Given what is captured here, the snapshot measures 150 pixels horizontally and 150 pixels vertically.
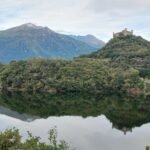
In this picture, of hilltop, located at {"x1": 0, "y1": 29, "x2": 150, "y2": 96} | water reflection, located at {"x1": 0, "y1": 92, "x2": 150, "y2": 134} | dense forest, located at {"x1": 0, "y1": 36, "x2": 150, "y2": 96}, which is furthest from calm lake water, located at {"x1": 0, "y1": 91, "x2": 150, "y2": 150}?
hilltop, located at {"x1": 0, "y1": 29, "x2": 150, "y2": 96}

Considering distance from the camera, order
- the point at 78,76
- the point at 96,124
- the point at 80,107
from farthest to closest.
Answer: the point at 78,76, the point at 80,107, the point at 96,124

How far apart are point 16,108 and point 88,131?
43.0 metres

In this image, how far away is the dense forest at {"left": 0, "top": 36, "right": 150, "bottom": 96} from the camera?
161 metres

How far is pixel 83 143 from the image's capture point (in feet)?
234

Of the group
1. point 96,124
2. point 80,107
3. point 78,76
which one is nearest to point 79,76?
point 78,76

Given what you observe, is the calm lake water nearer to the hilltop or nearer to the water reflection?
the water reflection

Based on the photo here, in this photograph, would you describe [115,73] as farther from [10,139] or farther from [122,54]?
[10,139]

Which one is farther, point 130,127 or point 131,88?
point 131,88

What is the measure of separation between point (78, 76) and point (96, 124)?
7368 centimetres

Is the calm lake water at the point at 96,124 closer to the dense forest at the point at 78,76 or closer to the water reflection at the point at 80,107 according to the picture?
the water reflection at the point at 80,107

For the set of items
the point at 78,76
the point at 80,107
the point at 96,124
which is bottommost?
Answer: the point at 96,124

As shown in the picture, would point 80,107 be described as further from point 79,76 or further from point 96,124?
point 79,76

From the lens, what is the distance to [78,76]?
169250 mm

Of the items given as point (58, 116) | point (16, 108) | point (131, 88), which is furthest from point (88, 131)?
point (131, 88)
